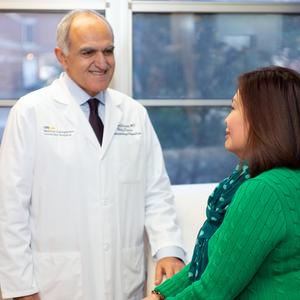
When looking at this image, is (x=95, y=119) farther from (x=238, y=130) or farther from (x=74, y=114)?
(x=238, y=130)

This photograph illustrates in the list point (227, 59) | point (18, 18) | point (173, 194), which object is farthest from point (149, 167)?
point (18, 18)

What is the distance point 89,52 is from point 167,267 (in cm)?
89

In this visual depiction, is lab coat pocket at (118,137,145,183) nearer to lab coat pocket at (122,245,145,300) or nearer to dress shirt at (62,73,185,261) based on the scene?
dress shirt at (62,73,185,261)

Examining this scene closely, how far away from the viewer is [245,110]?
1.11 meters

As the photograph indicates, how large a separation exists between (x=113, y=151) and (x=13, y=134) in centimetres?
39

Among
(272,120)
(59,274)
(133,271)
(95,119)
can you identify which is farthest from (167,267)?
(272,120)

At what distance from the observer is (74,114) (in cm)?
178

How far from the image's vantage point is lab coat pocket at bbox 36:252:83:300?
1.72 m

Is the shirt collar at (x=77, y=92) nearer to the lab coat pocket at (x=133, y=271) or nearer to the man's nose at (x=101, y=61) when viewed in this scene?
the man's nose at (x=101, y=61)

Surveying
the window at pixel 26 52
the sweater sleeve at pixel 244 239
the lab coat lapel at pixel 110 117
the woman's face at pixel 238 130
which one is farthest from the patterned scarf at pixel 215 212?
the window at pixel 26 52

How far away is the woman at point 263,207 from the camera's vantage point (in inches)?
39.4

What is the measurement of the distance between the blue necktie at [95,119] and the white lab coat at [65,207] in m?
0.03

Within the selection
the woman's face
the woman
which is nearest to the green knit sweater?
the woman

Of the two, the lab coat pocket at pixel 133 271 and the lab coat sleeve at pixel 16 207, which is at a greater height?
the lab coat sleeve at pixel 16 207
